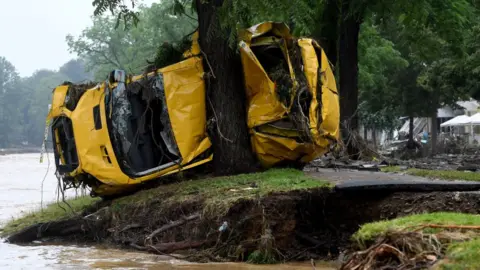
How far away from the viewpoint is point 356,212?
8.98 metres

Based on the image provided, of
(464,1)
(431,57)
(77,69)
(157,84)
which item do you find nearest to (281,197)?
(157,84)

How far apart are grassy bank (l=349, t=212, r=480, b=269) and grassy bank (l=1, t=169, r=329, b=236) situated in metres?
3.39

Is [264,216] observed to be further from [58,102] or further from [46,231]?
[58,102]

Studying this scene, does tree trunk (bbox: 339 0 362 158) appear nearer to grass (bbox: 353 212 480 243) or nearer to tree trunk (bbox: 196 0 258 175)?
tree trunk (bbox: 196 0 258 175)

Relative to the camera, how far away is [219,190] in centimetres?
959

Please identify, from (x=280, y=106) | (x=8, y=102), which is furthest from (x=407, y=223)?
(x=8, y=102)

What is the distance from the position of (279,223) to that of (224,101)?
3204 mm

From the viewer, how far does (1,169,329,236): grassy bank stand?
9.05 meters

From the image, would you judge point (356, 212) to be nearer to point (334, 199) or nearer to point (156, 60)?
point (334, 199)

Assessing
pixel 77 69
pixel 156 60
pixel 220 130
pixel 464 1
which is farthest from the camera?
pixel 77 69

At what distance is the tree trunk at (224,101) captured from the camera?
11305 millimetres

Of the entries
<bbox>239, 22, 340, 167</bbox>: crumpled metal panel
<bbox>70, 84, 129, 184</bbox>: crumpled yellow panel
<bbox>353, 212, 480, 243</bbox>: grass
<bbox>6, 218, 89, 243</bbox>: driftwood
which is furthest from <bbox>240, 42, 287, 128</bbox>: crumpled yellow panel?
<bbox>353, 212, 480, 243</bbox>: grass

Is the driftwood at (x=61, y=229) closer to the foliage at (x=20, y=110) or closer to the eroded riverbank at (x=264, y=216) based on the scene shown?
the eroded riverbank at (x=264, y=216)

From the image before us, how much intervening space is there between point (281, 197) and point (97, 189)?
3681 millimetres
